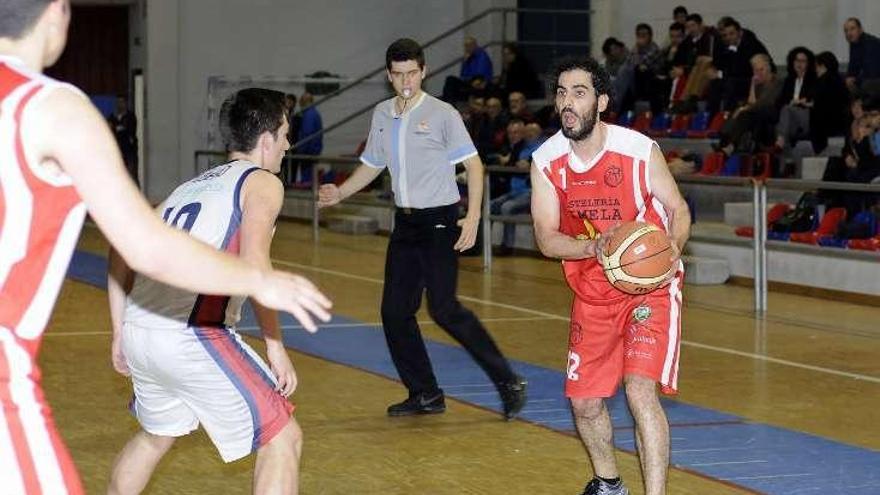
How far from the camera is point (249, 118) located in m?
5.42

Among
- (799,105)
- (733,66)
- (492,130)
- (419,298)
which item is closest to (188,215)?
(419,298)

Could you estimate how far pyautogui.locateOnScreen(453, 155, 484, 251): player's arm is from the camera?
8.66 meters

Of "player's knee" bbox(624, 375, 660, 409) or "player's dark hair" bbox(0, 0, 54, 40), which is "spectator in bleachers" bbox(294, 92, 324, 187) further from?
"player's dark hair" bbox(0, 0, 54, 40)

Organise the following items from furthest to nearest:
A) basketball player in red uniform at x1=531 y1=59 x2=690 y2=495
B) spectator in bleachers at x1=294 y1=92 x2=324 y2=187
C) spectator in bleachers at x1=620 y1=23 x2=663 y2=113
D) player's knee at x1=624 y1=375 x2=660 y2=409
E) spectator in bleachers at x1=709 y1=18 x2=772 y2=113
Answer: spectator in bleachers at x1=294 y1=92 x2=324 y2=187, spectator in bleachers at x1=620 y1=23 x2=663 y2=113, spectator in bleachers at x1=709 y1=18 x2=772 y2=113, basketball player in red uniform at x1=531 y1=59 x2=690 y2=495, player's knee at x1=624 y1=375 x2=660 y2=409

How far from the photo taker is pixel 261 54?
30484 millimetres

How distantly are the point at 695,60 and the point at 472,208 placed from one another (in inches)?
499

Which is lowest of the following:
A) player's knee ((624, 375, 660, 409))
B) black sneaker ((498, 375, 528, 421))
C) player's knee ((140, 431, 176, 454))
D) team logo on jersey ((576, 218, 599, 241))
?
black sneaker ((498, 375, 528, 421))

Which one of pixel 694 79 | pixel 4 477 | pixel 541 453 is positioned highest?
pixel 694 79

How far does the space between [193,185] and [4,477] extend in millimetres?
2155

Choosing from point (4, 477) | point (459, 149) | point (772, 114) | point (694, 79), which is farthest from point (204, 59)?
point (4, 477)

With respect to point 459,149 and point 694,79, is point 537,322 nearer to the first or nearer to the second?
point 459,149

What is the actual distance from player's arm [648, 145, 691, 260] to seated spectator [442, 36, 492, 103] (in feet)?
60.4

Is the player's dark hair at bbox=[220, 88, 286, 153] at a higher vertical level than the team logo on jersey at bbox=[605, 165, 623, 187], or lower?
higher

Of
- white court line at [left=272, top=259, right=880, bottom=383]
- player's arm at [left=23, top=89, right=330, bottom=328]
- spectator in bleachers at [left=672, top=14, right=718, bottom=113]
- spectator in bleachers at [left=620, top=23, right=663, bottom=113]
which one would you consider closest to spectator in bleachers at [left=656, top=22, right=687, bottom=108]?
spectator in bleachers at [left=672, top=14, right=718, bottom=113]
